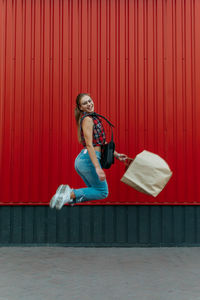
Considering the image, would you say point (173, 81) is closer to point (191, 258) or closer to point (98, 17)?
point (98, 17)

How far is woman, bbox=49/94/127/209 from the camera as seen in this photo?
16.0ft

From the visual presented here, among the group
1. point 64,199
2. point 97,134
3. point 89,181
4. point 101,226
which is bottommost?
point 101,226

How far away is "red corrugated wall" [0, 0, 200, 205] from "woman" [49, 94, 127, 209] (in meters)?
1.60

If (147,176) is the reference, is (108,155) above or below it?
above

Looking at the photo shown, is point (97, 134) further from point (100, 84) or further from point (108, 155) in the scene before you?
point (100, 84)

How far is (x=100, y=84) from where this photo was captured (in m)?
6.79

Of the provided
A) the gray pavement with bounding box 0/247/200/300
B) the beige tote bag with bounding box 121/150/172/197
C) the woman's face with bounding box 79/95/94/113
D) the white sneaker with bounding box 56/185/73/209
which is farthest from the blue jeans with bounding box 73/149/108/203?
the gray pavement with bounding box 0/247/200/300

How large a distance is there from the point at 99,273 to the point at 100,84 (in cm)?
323

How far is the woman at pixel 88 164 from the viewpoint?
489 centimetres

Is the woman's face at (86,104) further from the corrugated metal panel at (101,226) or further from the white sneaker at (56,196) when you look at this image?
the corrugated metal panel at (101,226)

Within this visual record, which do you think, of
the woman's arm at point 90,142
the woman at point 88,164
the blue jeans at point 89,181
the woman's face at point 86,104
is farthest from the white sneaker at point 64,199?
the woman's face at point 86,104

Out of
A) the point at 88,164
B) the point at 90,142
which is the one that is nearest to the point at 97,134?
the point at 90,142

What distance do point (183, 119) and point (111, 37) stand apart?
190cm

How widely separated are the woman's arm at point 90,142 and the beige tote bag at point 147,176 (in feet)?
1.21
